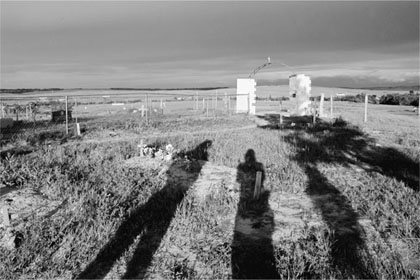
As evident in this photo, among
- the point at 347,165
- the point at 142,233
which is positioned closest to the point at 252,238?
the point at 142,233

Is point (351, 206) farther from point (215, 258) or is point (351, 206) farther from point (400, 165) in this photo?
point (400, 165)

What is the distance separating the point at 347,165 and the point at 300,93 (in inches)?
675

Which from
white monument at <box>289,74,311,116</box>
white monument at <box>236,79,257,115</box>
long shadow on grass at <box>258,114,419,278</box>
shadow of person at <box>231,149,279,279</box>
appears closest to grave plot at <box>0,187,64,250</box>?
shadow of person at <box>231,149,279,279</box>

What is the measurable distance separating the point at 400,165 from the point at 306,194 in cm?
365

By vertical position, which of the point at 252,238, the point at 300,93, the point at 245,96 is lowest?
the point at 252,238

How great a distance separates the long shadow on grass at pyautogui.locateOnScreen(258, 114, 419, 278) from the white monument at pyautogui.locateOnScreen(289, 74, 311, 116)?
851 centimetres

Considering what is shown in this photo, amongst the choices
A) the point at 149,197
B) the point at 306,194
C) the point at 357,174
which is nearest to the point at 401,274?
the point at 306,194

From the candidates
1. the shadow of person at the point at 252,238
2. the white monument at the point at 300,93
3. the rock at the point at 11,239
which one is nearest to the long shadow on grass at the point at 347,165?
the shadow of person at the point at 252,238

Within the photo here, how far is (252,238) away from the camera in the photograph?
5465 mm

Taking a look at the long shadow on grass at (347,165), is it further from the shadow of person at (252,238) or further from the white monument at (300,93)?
the white monument at (300,93)

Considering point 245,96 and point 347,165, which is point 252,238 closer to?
point 347,165

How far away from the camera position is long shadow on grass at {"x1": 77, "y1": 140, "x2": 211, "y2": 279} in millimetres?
4508

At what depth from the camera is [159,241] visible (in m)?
5.26

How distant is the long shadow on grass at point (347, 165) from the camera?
4.77m
